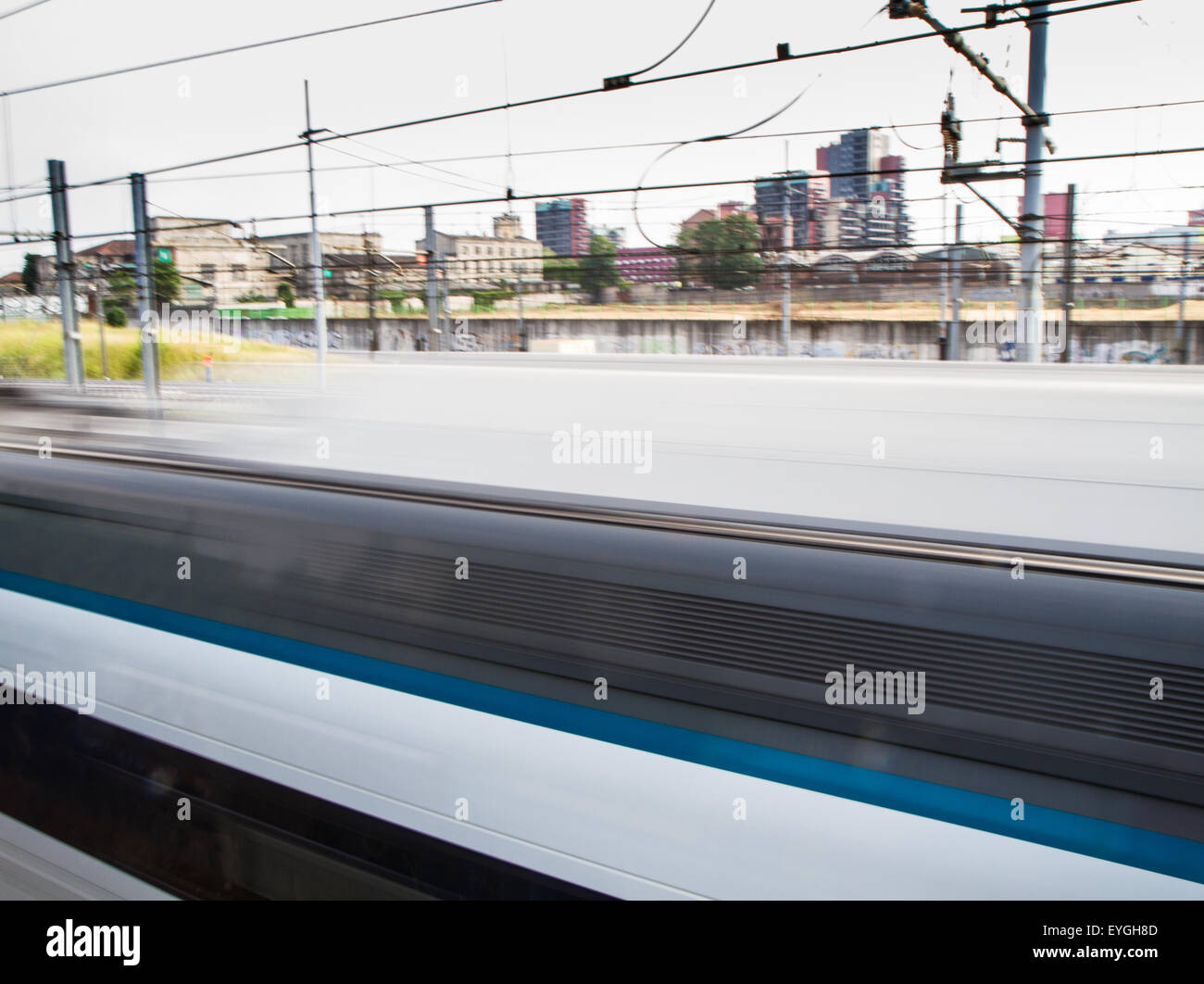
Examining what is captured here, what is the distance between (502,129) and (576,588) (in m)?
2.41

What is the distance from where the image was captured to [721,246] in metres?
5.81

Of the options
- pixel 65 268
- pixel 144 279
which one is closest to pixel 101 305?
pixel 65 268

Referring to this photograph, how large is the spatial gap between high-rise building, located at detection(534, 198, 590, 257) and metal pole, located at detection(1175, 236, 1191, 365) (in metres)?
3.15

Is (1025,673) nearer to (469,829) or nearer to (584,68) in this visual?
(469,829)

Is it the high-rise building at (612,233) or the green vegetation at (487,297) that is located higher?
the high-rise building at (612,233)

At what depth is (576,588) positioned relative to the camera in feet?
7.06

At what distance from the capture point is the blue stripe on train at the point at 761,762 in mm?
1543

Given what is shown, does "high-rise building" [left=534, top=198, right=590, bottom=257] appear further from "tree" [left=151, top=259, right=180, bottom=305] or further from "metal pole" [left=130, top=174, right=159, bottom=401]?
"tree" [left=151, top=259, right=180, bottom=305]

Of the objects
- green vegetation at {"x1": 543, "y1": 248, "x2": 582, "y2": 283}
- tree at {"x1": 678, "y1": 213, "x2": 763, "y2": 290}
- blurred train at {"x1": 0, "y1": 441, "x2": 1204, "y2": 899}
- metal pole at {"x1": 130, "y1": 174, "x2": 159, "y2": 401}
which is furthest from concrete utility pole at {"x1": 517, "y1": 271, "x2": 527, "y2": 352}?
blurred train at {"x1": 0, "y1": 441, "x2": 1204, "y2": 899}

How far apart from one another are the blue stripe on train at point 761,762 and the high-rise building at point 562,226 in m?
3.31

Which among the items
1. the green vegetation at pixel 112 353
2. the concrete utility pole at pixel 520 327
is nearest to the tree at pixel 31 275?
the green vegetation at pixel 112 353

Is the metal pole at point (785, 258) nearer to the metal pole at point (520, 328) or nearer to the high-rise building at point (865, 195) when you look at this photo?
the high-rise building at point (865, 195)

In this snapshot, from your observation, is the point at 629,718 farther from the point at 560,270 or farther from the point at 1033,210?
the point at 560,270
